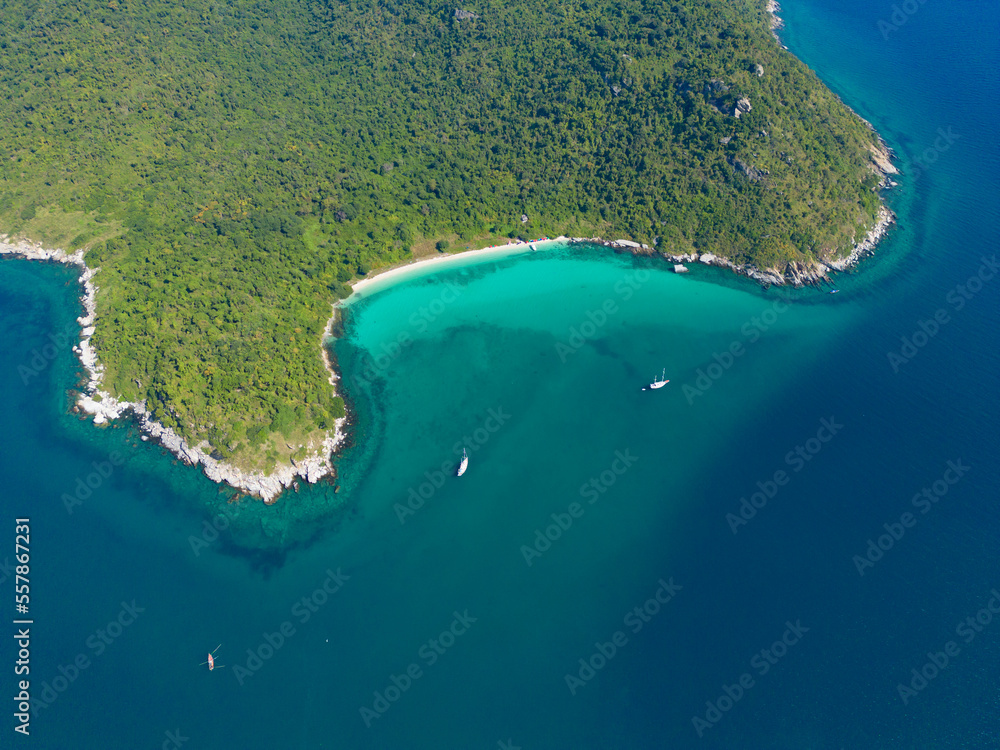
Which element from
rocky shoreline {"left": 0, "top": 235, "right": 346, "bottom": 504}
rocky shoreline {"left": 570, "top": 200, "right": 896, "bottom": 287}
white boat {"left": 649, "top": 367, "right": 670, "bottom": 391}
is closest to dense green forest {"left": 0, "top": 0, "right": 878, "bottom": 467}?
rocky shoreline {"left": 570, "top": 200, "right": 896, "bottom": 287}

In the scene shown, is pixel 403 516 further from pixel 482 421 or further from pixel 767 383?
pixel 767 383

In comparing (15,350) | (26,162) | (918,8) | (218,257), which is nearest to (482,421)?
(218,257)

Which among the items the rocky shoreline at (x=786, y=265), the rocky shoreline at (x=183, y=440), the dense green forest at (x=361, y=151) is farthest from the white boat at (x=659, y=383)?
the rocky shoreline at (x=183, y=440)

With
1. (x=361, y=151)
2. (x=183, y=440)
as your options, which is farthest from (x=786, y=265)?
(x=183, y=440)

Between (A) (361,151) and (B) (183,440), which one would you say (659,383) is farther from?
(A) (361,151)

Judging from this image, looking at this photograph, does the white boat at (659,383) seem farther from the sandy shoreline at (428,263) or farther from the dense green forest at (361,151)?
the sandy shoreline at (428,263)

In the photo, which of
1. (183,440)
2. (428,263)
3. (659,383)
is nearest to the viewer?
(183,440)

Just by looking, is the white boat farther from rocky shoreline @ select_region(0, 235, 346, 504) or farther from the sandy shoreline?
rocky shoreline @ select_region(0, 235, 346, 504)
